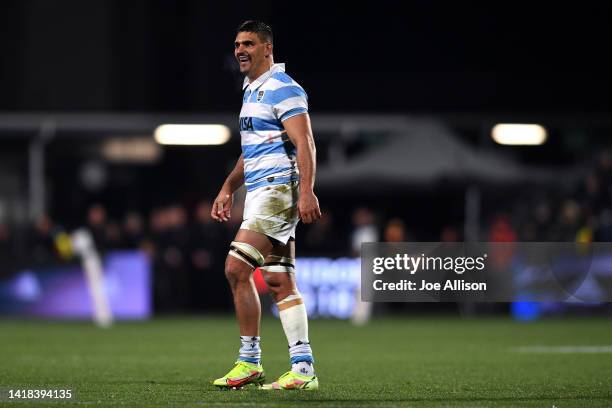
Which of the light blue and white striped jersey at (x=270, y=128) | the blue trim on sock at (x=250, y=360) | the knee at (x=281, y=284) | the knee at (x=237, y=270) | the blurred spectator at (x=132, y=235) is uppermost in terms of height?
the blurred spectator at (x=132, y=235)

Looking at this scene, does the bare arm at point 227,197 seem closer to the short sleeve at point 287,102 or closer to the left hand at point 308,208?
the short sleeve at point 287,102

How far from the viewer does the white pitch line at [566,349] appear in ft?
43.5

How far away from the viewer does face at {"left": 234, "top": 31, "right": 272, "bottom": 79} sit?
855 cm

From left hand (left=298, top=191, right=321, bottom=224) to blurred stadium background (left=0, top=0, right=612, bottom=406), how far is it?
312 inches

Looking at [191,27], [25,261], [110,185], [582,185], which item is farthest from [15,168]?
[582,185]

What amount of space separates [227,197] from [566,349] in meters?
5.91

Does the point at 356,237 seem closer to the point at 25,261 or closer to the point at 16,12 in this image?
the point at 25,261

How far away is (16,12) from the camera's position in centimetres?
2992

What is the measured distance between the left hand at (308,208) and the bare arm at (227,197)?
2.72 feet

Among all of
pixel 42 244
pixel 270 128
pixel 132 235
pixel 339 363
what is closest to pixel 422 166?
pixel 132 235

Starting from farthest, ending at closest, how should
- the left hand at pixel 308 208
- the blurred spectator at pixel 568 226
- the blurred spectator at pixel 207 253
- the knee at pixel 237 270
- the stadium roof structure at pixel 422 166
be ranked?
the stadium roof structure at pixel 422 166 < the blurred spectator at pixel 207 253 < the blurred spectator at pixel 568 226 < the knee at pixel 237 270 < the left hand at pixel 308 208

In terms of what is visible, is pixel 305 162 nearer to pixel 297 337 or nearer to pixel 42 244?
pixel 297 337

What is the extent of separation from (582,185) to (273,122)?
16.4 metres

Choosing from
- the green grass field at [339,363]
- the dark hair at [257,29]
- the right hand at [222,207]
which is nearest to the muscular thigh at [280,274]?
the right hand at [222,207]
